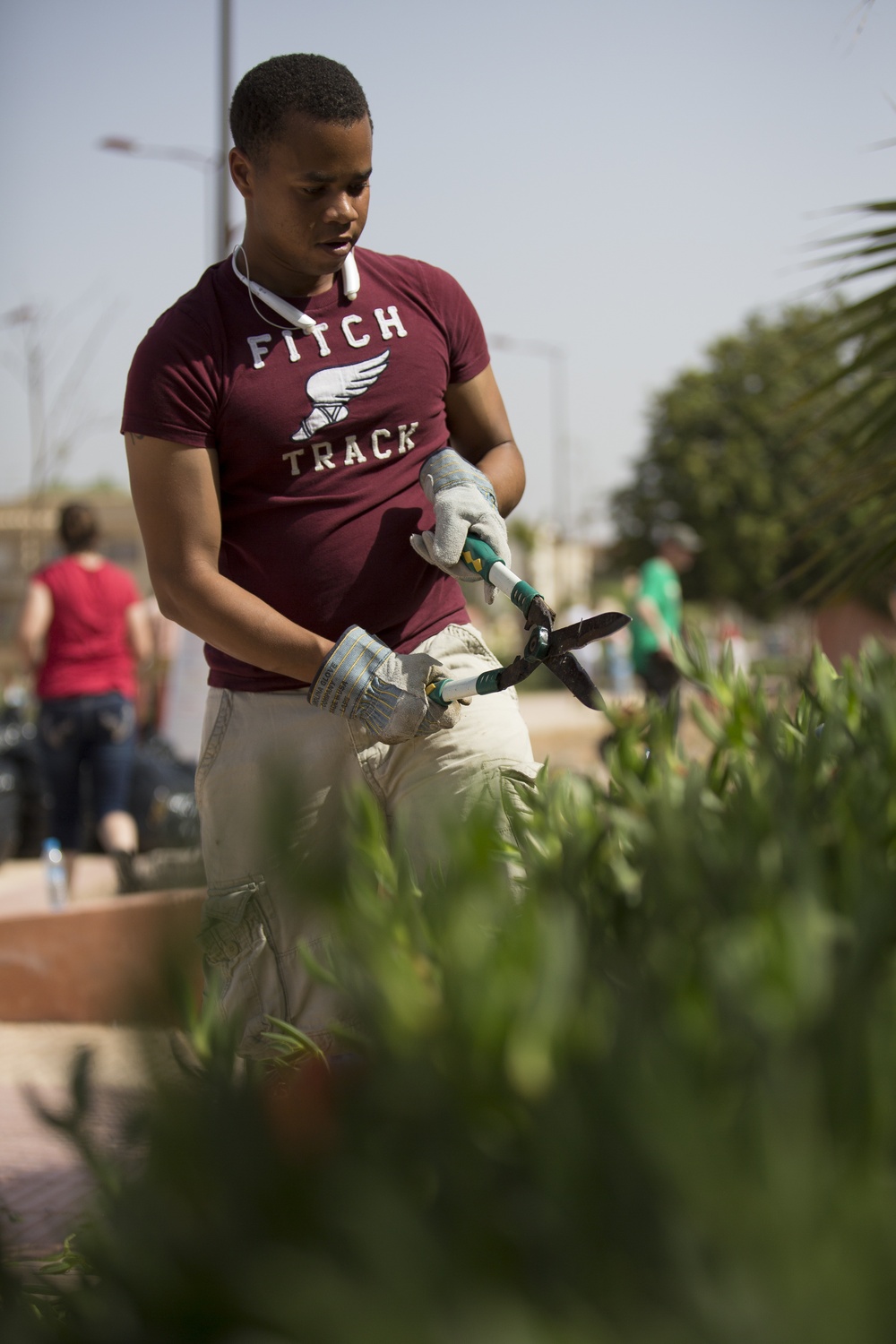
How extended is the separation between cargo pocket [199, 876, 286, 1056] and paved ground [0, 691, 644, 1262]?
0.11 meters

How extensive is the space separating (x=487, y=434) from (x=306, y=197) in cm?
62

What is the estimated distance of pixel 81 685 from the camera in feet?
19.8

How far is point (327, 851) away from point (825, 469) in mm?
2009

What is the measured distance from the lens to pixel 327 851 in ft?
3.32

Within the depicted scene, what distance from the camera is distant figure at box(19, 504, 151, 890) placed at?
5.99 m

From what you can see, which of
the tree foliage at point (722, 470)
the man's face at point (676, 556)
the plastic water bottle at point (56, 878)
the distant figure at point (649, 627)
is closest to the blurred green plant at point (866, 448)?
the plastic water bottle at point (56, 878)

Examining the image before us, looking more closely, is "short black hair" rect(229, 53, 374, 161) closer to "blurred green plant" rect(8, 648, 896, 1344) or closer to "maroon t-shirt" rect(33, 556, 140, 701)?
"blurred green plant" rect(8, 648, 896, 1344)

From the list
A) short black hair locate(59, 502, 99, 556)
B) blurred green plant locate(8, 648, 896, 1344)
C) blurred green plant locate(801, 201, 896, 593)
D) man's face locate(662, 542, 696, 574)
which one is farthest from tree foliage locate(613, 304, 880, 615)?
blurred green plant locate(8, 648, 896, 1344)

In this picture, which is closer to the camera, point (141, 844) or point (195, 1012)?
point (195, 1012)

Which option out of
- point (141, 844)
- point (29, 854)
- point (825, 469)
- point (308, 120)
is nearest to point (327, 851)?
point (308, 120)

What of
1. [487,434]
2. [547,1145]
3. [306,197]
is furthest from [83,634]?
[547,1145]

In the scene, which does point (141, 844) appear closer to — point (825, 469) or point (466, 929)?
point (825, 469)

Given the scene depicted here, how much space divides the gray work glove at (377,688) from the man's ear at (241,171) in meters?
0.78

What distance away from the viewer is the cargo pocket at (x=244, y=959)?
3.55 ft
